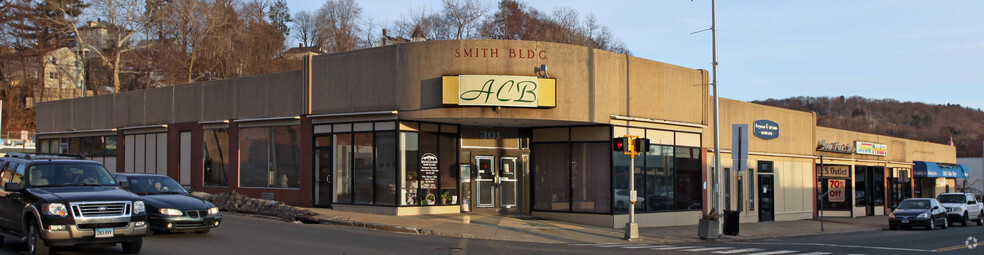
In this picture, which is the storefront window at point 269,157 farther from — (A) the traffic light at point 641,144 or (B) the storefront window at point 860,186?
(B) the storefront window at point 860,186

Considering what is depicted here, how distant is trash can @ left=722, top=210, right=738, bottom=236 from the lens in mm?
24312

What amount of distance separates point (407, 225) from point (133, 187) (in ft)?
23.3

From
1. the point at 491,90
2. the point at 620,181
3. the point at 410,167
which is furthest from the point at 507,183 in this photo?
the point at 491,90

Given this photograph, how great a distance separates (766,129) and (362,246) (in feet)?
79.6

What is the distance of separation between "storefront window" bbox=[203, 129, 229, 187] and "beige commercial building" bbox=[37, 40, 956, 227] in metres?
0.07

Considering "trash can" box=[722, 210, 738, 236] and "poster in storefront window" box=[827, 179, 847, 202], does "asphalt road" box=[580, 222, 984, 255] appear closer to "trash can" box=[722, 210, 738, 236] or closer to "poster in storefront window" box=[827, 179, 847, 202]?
"trash can" box=[722, 210, 738, 236]

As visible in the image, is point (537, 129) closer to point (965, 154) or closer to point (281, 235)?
point (281, 235)

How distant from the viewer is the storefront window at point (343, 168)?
2498 cm

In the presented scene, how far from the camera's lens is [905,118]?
14212 cm

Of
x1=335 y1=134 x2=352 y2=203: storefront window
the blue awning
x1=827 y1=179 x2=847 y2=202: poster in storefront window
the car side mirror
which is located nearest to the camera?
the car side mirror

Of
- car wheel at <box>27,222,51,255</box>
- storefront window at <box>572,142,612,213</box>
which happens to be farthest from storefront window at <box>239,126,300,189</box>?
car wheel at <box>27,222,51,255</box>

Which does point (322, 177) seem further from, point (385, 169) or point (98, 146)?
point (98, 146)

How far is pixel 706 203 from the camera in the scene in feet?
96.6

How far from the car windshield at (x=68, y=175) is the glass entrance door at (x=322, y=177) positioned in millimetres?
11761
